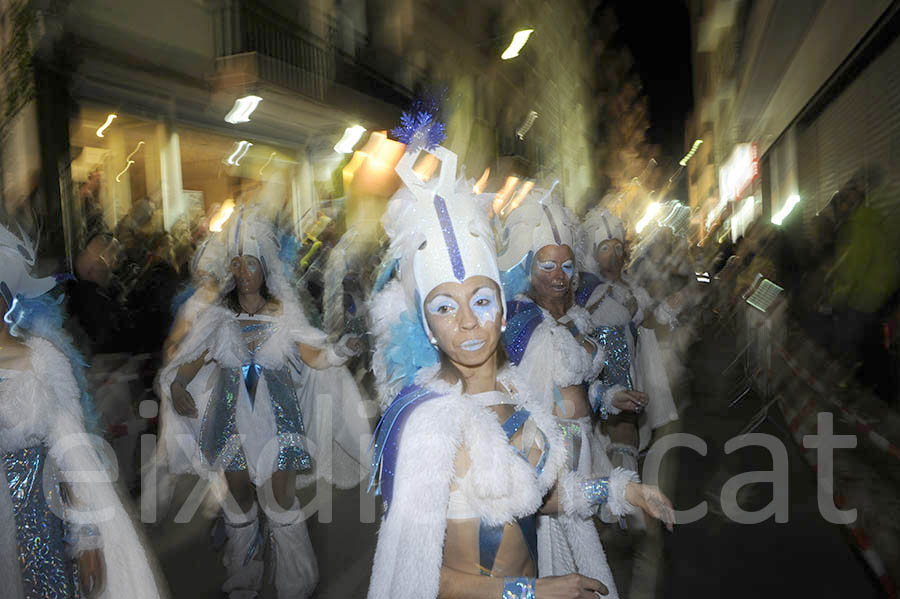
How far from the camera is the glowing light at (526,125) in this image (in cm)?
3117

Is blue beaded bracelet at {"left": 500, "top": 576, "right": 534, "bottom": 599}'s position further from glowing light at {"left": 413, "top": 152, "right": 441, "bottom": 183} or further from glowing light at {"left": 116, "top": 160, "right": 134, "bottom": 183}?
glowing light at {"left": 116, "top": 160, "right": 134, "bottom": 183}

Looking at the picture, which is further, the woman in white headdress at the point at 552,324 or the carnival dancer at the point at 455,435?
the woman in white headdress at the point at 552,324

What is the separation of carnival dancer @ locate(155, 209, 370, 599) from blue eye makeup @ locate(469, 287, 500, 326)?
2421 mm

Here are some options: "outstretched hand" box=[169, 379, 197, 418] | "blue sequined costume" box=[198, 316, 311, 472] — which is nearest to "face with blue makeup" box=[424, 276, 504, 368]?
"blue sequined costume" box=[198, 316, 311, 472]

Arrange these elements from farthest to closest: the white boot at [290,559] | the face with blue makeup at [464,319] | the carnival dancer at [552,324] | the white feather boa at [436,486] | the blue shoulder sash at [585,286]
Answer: the blue shoulder sash at [585,286], the white boot at [290,559], the carnival dancer at [552,324], the face with blue makeup at [464,319], the white feather boa at [436,486]

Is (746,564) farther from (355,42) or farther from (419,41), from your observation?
(419,41)

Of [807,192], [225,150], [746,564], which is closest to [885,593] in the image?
[746,564]

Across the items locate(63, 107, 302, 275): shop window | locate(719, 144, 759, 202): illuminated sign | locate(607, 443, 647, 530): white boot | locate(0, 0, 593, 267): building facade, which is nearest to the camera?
locate(607, 443, 647, 530): white boot

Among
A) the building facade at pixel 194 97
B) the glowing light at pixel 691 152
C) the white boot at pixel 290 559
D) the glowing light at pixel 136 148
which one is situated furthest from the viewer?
the glowing light at pixel 691 152

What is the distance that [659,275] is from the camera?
8180 mm

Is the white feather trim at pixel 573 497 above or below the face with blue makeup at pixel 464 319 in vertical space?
below

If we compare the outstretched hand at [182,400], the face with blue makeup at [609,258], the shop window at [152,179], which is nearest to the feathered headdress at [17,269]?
the outstretched hand at [182,400]

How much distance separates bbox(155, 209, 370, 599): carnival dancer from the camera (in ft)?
15.3

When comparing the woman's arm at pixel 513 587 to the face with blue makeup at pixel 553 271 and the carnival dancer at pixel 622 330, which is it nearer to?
the face with blue makeup at pixel 553 271
